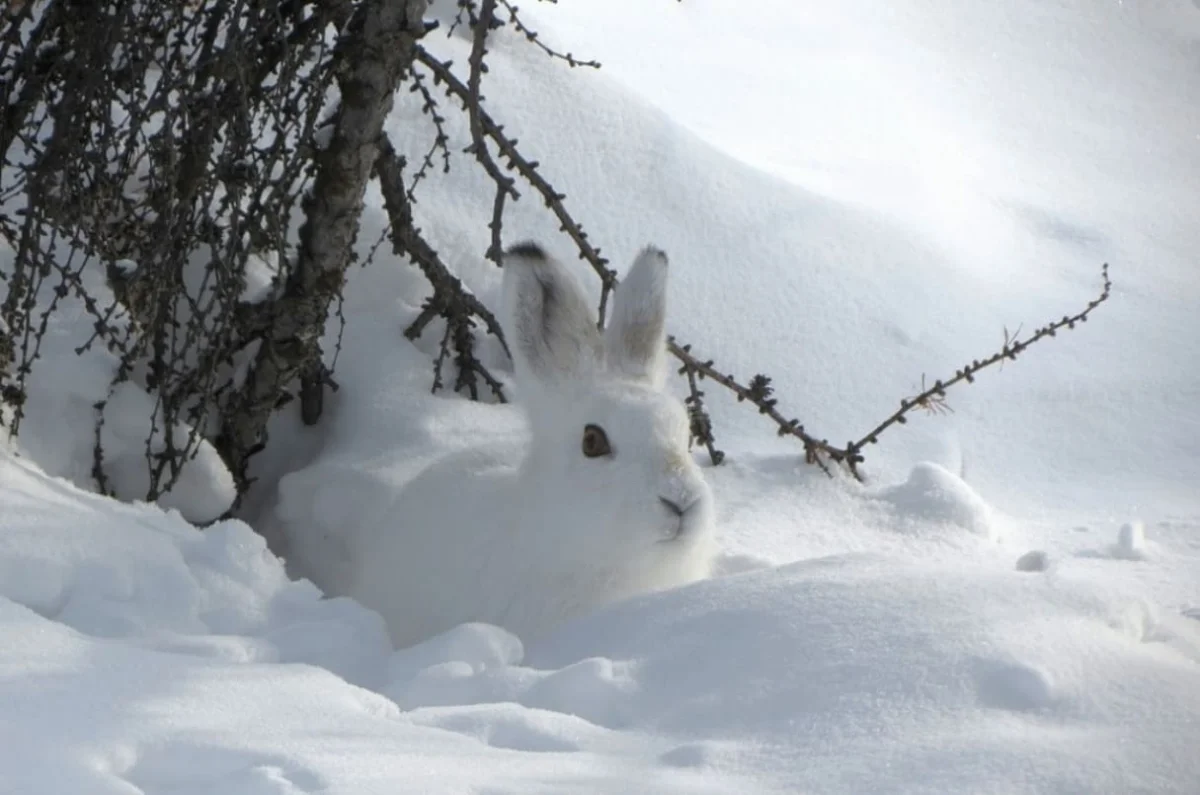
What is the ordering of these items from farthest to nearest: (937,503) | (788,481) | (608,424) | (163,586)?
(788,481) → (937,503) → (608,424) → (163,586)

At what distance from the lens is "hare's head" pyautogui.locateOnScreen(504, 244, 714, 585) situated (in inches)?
131

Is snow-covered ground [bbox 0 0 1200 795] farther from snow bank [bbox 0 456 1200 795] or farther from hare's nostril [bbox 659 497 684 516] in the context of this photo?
hare's nostril [bbox 659 497 684 516]

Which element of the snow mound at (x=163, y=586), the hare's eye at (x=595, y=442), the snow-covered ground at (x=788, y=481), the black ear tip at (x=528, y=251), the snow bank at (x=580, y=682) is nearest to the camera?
the snow bank at (x=580, y=682)

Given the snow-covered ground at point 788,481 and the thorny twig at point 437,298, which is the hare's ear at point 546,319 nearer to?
the thorny twig at point 437,298

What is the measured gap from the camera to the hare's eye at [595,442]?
3.46 meters

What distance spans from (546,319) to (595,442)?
1.32 ft

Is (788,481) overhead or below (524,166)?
below

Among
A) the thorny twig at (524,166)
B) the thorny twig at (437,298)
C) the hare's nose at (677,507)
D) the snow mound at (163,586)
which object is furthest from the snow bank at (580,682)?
the thorny twig at (437,298)

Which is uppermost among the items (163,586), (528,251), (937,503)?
(528,251)

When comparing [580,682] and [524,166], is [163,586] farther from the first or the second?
[524,166]

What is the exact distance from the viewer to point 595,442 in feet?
11.4

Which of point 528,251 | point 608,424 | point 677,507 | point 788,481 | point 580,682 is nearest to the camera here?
point 580,682

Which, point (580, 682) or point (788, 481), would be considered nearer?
point (580, 682)

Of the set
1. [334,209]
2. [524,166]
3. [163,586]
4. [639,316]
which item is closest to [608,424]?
[639,316]
